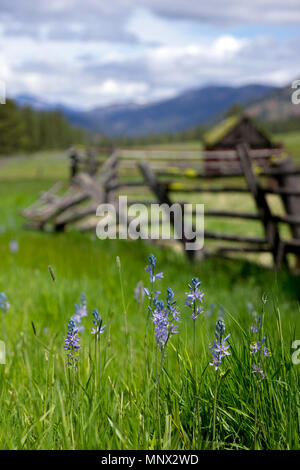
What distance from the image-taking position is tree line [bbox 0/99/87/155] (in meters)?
71.8

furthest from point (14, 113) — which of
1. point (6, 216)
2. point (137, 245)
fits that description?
point (137, 245)

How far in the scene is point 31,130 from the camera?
94625 mm

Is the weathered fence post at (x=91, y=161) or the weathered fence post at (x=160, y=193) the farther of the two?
the weathered fence post at (x=91, y=161)

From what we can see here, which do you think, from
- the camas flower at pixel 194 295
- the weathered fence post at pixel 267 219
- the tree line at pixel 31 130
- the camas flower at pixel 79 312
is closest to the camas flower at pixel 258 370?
the camas flower at pixel 194 295

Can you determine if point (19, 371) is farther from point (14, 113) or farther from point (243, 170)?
point (14, 113)

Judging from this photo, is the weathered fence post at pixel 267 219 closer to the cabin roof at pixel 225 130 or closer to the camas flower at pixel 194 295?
the camas flower at pixel 194 295

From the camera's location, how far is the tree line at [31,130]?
235 feet

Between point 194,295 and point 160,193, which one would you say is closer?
point 194,295

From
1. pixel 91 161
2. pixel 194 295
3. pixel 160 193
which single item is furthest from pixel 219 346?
pixel 91 161

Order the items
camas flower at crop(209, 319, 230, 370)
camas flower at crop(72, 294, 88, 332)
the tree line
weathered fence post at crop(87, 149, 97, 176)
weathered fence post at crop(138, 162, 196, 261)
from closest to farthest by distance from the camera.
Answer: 1. camas flower at crop(209, 319, 230, 370)
2. camas flower at crop(72, 294, 88, 332)
3. weathered fence post at crop(138, 162, 196, 261)
4. weathered fence post at crop(87, 149, 97, 176)
5. the tree line

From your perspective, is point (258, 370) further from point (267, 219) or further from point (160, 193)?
point (160, 193)

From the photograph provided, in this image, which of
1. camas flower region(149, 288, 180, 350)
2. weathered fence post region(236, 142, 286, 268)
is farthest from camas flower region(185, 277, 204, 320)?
weathered fence post region(236, 142, 286, 268)

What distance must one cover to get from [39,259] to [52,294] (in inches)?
78.4

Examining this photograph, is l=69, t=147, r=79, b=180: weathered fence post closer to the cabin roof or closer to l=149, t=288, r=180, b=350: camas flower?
l=149, t=288, r=180, b=350: camas flower
